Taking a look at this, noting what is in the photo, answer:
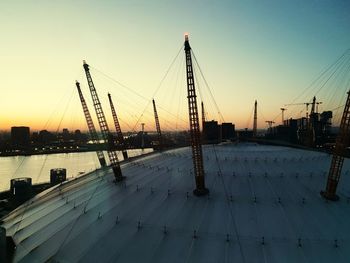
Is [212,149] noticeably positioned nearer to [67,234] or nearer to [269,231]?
[269,231]

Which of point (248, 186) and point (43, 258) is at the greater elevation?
point (248, 186)

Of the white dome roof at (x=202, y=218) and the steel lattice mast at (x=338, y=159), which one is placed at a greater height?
the steel lattice mast at (x=338, y=159)

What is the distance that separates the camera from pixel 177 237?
2677 cm

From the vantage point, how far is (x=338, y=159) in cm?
3447

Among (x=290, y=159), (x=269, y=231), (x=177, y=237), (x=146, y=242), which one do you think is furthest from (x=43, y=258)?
(x=290, y=159)

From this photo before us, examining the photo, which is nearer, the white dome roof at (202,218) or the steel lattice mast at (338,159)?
the white dome roof at (202,218)

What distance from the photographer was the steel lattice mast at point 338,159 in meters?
31.8

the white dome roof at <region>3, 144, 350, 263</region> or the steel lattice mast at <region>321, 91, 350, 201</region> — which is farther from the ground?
the steel lattice mast at <region>321, 91, 350, 201</region>

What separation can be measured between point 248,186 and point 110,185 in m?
18.3

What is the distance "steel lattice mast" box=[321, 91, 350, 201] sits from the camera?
31752 mm

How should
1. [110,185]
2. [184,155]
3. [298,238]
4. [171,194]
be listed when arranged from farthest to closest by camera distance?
[184,155] < [110,185] < [171,194] < [298,238]

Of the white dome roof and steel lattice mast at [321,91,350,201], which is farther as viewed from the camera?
steel lattice mast at [321,91,350,201]

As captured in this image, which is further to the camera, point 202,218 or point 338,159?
point 338,159

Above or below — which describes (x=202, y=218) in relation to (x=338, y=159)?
below
